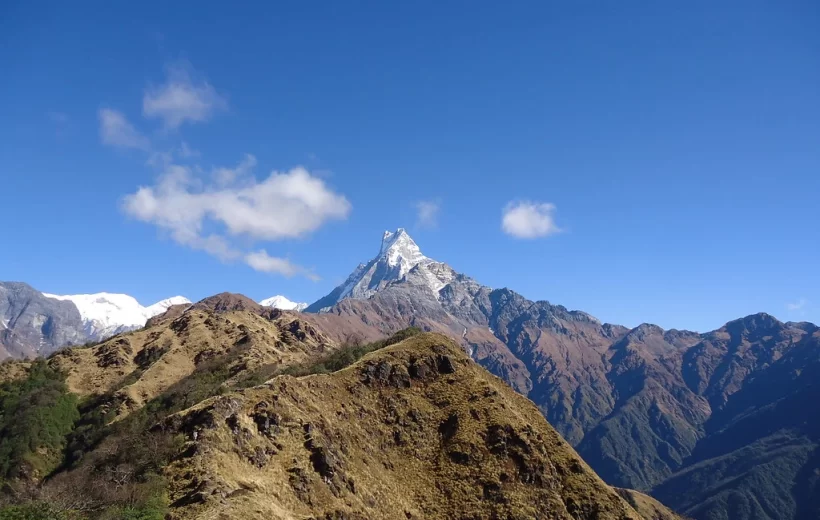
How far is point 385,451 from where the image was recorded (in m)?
104

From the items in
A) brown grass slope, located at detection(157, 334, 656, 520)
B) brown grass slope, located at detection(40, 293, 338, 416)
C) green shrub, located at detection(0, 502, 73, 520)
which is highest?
brown grass slope, located at detection(40, 293, 338, 416)

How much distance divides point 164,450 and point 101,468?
589 inches

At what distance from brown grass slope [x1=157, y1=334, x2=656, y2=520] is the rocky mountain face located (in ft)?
0.81

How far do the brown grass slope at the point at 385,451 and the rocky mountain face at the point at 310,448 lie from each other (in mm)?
247

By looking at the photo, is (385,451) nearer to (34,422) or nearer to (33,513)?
(33,513)

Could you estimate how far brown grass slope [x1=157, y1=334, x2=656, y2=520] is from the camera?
76938 mm

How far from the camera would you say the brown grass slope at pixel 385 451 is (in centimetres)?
7694

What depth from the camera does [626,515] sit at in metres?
102

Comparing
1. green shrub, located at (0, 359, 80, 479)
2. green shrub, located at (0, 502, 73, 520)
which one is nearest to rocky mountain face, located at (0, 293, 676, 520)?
green shrub, located at (0, 502, 73, 520)

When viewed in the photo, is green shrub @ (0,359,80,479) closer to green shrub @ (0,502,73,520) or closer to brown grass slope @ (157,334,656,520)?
brown grass slope @ (157,334,656,520)

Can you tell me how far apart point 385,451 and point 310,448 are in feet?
62.2

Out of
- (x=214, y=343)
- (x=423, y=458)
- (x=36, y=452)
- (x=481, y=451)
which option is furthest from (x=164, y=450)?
(x=214, y=343)

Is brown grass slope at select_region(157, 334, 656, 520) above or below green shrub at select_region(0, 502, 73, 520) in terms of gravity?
above

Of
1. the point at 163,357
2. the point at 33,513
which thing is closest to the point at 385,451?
the point at 33,513
